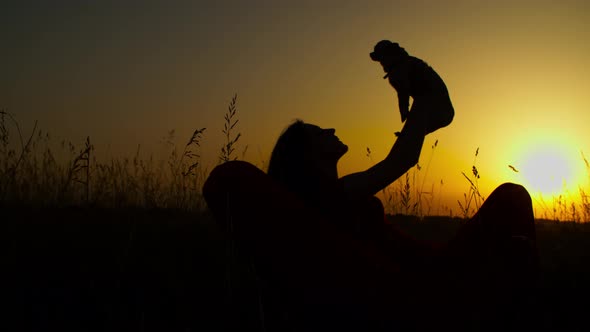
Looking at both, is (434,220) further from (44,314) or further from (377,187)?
(44,314)

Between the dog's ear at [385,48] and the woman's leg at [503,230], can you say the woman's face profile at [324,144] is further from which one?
the woman's leg at [503,230]

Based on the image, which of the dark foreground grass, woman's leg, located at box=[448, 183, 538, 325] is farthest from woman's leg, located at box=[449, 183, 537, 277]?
the dark foreground grass

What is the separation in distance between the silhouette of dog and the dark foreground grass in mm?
1076

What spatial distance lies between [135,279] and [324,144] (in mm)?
1324

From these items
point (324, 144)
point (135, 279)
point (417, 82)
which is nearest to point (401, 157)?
point (417, 82)

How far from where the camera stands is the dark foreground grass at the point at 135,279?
2.32 metres

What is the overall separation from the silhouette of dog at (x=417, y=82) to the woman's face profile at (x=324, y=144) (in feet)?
1.56

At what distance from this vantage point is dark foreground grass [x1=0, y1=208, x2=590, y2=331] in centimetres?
232

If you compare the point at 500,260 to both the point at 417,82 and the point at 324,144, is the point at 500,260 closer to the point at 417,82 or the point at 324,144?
the point at 417,82

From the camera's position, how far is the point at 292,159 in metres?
2.53

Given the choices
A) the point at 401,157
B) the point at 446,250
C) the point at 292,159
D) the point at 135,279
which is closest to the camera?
the point at 401,157

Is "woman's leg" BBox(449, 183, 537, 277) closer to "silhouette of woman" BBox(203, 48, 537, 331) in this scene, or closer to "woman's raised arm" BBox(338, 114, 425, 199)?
"silhouette of woman" BBox(203, 48, 537, 331)

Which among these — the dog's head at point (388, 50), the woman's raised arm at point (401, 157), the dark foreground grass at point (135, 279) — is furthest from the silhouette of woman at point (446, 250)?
the dark foreground grass at point (135, 279)

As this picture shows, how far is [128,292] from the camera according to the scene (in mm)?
2617
